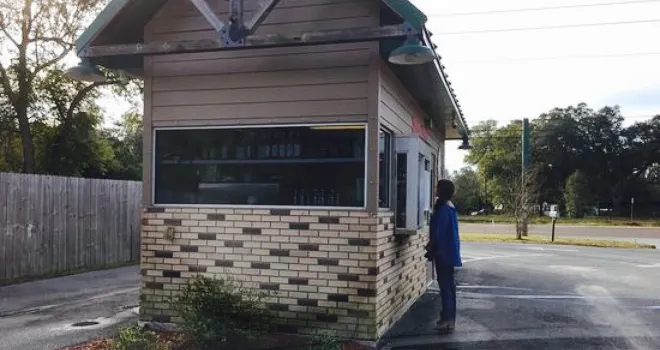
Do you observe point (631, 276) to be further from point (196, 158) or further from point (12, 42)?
point (12, 42)

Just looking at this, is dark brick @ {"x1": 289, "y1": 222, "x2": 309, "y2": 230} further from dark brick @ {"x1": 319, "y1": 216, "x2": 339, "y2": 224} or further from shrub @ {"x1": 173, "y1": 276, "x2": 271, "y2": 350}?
shrub @ {"x1": 173, "y1": 276, "x2": 271, "y2": 350}

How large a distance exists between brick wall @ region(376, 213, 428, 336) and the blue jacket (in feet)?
1.57

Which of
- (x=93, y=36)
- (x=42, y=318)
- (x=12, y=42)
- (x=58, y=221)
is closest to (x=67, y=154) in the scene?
(x=12, y=42)

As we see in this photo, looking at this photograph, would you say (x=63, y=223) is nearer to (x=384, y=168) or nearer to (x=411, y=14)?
(x=384, y=168)

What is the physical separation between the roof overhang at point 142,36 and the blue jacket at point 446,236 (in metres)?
1.56

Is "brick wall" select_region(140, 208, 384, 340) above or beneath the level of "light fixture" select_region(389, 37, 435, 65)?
beneath

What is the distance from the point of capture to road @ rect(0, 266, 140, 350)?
6.25 m

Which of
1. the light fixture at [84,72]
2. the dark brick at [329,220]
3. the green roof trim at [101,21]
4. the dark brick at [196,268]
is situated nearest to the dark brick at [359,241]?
the dark brick at [329,220]

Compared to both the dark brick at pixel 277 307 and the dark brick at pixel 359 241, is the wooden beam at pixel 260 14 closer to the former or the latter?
the dark brick at pixel 359 241

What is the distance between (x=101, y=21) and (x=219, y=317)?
3269 mm

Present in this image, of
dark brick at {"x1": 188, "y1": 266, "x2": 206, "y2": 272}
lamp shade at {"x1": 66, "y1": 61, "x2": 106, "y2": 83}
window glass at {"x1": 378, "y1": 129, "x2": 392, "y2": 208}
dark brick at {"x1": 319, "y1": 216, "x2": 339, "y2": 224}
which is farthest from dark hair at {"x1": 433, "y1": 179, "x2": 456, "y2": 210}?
lamp shade at {"x1": 66, "y1": 61, "x2": 106, "y2": 83}

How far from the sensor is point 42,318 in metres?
7.28

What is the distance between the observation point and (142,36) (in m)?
6.69

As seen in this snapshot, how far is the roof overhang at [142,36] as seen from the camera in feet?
17.4
